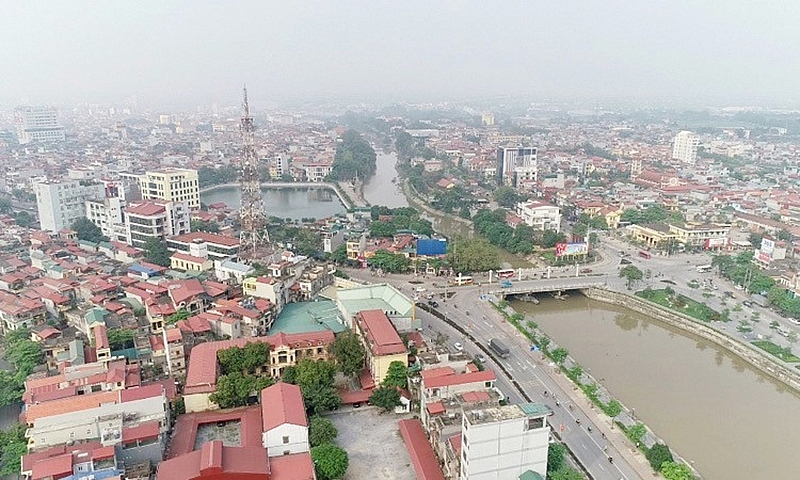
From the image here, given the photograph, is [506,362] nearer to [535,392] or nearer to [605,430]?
[535,392]

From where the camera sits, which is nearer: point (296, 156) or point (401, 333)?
point (401, 333)

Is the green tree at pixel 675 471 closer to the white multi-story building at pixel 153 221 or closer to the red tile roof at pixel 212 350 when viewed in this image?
the red tile roof at pixel 212 350

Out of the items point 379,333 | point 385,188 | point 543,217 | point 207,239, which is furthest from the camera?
point 385,188

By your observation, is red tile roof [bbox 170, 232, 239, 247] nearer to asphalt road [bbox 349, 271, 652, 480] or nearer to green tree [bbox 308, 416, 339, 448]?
asphalt road [bbox 349, 271, 652, 480]

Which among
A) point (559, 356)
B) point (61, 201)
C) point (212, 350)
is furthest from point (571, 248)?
point (61, 201)

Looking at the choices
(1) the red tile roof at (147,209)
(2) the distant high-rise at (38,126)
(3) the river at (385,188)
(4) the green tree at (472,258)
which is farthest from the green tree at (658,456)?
(2) the distant high-rise at (38,126)

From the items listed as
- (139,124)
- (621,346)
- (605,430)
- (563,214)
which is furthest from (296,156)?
(139,124)

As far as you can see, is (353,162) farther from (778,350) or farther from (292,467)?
(292,467)
